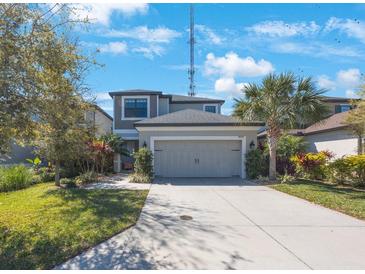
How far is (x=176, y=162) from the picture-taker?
16.8 meters

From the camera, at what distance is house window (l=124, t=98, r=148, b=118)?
2239cm

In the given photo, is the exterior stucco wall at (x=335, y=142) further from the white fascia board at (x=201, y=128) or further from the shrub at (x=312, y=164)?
the white fascia board at (x=201, y=128)

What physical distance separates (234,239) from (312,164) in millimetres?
11077

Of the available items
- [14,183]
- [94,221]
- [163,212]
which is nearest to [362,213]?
[163,212]

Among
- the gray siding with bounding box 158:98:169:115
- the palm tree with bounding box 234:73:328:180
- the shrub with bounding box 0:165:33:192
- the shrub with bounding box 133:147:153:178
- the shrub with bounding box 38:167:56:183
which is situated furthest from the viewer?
the gray siding with bounding box 158:98:169:115

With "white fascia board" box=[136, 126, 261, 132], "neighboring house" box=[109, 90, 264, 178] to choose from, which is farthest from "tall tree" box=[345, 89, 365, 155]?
"white fascia board" box=[136, 126, 261, 132]

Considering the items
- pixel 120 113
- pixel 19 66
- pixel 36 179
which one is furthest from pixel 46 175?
pixel 19 66

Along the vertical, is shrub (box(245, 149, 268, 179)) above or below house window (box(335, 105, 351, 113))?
below

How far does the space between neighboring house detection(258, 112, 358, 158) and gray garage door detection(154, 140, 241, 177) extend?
15.8 feet

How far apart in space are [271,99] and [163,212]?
28.2 ft

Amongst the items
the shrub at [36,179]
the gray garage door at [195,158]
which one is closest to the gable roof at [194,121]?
the gray garage door at [195,158]

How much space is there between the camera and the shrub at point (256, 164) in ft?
52.0

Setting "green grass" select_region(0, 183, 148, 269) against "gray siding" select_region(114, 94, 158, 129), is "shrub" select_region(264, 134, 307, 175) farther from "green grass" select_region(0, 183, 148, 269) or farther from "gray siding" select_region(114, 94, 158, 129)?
"green grass" select_region(0, 183, 148, 269)

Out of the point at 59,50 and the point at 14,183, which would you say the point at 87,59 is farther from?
the point at 14,183
